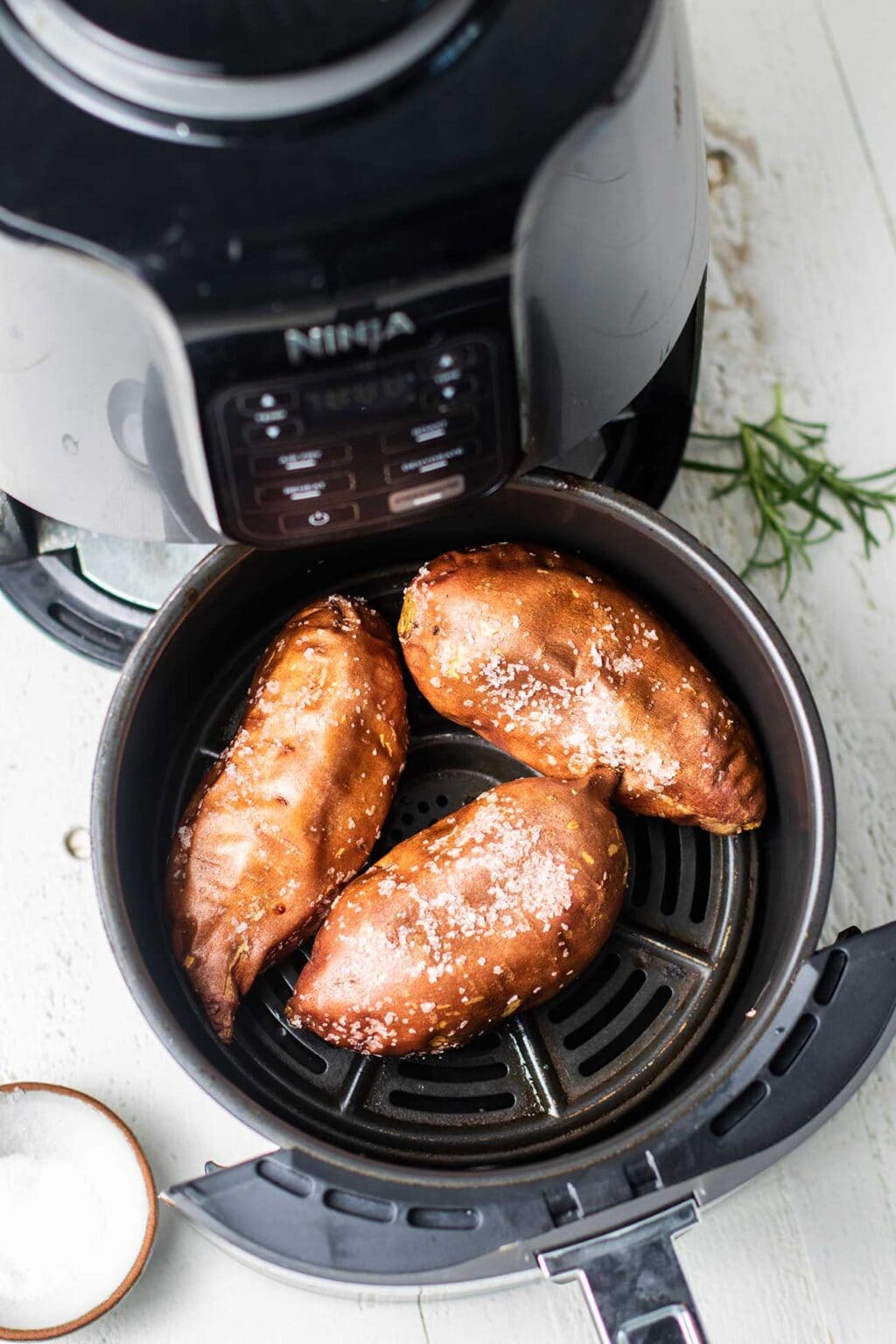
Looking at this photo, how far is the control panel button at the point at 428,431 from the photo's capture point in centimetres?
56

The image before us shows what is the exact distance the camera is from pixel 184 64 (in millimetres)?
472

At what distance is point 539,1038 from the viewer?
766 millimetres

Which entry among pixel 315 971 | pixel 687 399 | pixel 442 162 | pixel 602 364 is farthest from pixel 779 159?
pixel 315 971

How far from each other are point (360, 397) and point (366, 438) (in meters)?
0.02

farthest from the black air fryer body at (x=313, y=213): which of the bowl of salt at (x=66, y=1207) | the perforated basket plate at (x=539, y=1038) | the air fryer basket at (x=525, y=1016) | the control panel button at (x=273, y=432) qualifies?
the bowl of salt at (x=66, y=1207)

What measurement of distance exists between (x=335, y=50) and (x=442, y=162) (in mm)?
56

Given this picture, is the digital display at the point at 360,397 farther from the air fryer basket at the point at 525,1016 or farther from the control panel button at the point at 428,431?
the air fryer basket at the point at 525,1016

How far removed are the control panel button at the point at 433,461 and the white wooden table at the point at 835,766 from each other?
1.29 feet

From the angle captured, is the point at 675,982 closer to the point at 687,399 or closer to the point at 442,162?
the point at 687,399

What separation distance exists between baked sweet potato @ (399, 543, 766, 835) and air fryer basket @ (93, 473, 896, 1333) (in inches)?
1.3

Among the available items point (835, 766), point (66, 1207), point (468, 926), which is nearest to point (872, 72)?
point (835, 766)

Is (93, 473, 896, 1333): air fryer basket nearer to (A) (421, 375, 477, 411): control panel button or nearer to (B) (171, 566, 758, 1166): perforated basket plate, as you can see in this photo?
(B) (171, 566, 758, 1166): perforated basket plate

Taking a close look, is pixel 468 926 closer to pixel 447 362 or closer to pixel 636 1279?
pixel 636 1279

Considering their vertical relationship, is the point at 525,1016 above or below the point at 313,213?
below
